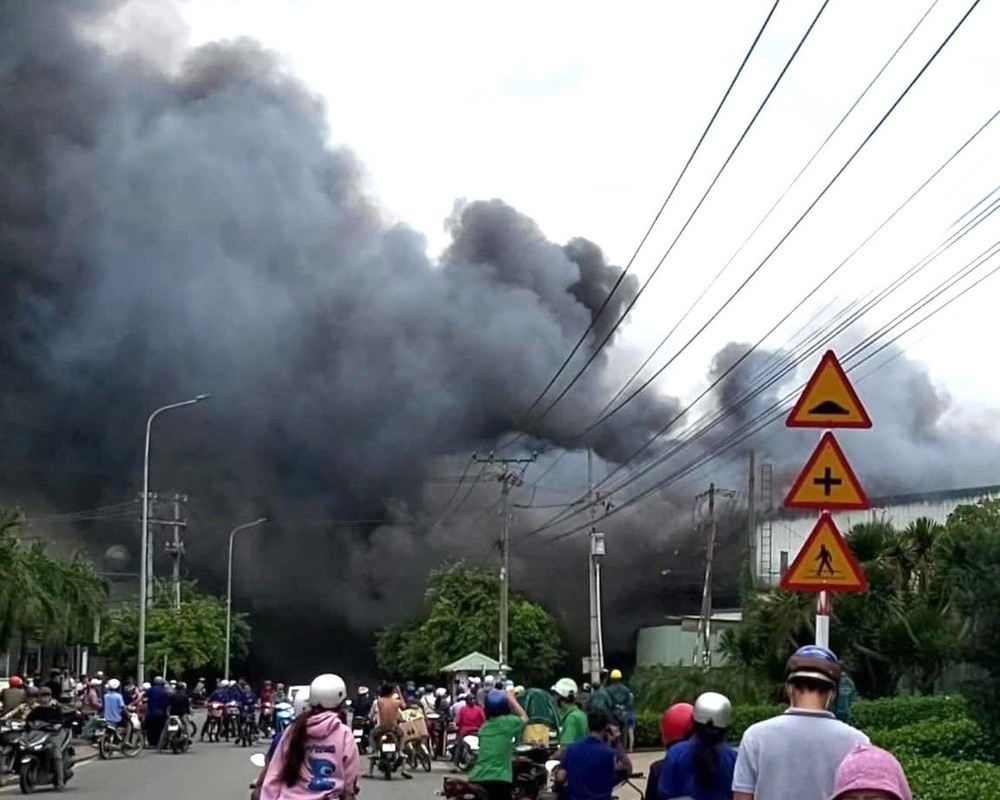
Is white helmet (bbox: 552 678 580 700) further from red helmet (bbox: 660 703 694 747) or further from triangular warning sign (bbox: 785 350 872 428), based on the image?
red helmet (bbox: 660 703 694 747)

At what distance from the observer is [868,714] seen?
2442 cm

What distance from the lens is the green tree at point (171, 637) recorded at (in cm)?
6638

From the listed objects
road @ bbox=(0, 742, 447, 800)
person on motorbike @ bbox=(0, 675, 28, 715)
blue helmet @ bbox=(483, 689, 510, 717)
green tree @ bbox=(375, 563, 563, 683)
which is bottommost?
road @ bbox=(0, 742, 447, 800)

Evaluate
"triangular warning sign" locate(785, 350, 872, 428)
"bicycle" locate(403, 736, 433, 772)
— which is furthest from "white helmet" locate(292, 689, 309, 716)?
"bicycle" locate(403, 736, 433, 772)

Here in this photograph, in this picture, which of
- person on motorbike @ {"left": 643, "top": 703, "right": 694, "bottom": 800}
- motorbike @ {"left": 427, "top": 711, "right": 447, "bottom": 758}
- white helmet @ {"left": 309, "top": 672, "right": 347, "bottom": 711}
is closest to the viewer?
person on motorbike @ {"left": 643, "top": 703, "right": 694, "bottom": 800}

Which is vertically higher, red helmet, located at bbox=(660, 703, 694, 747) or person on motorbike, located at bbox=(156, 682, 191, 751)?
person on motorbike, located at bbox=(156, 682, 191, 751)

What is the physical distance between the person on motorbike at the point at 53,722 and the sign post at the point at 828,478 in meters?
15.6

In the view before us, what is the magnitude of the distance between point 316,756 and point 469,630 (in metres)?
54.4

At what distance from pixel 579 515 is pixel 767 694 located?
1108 inches

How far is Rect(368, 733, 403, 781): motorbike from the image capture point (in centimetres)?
2834

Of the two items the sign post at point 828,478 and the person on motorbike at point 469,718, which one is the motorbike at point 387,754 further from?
the sign post at point 828,478

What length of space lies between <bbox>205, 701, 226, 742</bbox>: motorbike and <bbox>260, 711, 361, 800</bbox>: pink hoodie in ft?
104

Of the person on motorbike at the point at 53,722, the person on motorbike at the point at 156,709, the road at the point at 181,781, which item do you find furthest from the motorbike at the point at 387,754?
the person on motorbike at the point at 156,709

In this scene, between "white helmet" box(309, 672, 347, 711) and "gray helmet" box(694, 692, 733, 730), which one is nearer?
"gray helmet" box(694, 692, 733, 730)
